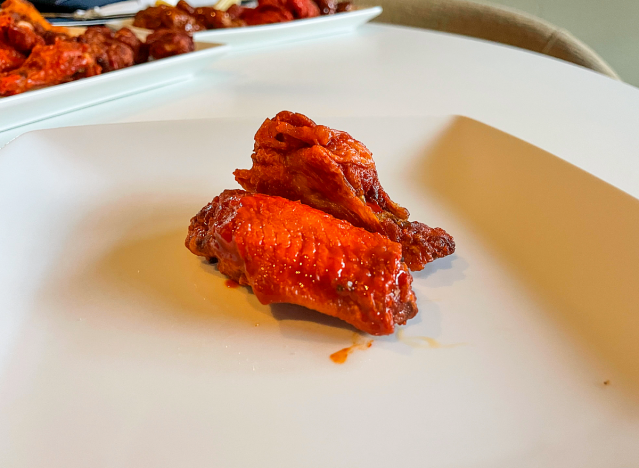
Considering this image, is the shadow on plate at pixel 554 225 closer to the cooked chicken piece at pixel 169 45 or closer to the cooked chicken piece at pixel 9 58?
the cooked chicken piece at pixel 169 45

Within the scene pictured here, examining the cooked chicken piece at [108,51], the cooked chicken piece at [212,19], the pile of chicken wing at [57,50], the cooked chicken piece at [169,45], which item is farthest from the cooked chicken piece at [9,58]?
the cooked chicken piece at [212,19]

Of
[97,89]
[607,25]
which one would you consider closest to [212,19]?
[97,89]

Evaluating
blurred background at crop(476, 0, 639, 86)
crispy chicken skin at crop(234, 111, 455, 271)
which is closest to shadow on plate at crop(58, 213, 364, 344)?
crispy chicken skin at crop(234, 111, 455, 271)

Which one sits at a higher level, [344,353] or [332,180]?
[332,180]

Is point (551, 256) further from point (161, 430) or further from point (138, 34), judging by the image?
point (138, 34)

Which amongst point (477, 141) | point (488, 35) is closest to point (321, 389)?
point (477, 141)

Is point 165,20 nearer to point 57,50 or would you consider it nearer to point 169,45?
point 169,45
